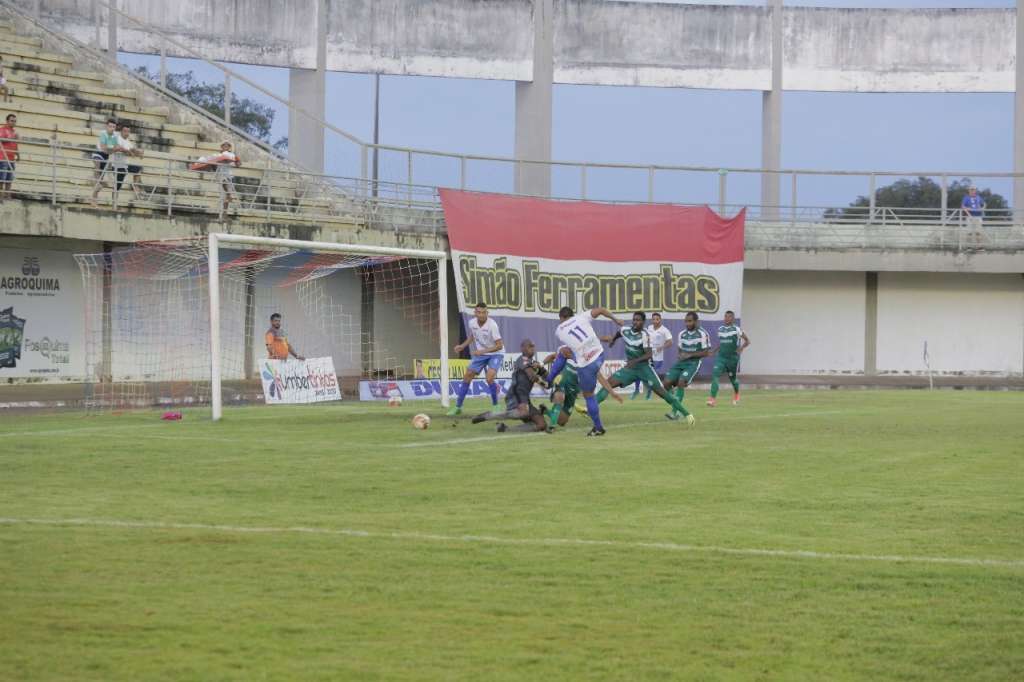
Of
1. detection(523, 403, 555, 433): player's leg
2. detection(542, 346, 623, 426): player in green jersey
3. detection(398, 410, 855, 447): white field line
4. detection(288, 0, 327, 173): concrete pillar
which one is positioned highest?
detection(288, 0, 327, 173): concrete pillar

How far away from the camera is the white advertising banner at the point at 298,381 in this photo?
1074 inches

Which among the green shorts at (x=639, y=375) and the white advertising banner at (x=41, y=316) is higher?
the white advertising banner at (x=41, y=316)

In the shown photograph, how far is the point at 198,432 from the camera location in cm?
1922

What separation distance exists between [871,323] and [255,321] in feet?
71.6

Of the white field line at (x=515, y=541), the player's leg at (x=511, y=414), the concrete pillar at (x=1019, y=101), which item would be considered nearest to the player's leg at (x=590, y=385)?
the player's leg at (x=511, y=414)

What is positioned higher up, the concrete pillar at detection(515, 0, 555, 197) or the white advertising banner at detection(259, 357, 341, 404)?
the concrete pillar at detection(515, 0, 555, 197)

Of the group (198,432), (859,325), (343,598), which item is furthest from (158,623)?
(859,325)

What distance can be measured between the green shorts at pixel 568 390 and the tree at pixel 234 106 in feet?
159

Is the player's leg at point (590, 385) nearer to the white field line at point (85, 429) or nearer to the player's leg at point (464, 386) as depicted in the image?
the player's leg at point (464, 386)

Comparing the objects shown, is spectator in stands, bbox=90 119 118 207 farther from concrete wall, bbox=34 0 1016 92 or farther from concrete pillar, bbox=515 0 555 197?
concrete pillar, bbox=515 0 555 197

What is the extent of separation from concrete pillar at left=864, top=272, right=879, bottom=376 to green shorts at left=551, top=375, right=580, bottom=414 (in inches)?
1079

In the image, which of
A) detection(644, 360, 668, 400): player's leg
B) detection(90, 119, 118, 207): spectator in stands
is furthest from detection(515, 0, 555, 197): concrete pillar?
detection(90, 119, 118, 207): spectator in stands

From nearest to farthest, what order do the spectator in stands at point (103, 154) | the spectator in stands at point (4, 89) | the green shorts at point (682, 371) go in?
the green shorts at point (682, 371) < the spectator in stands at point (103, 154) < the spectator in stands at point (4, 89)

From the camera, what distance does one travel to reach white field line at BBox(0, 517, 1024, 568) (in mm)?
→ 9195
